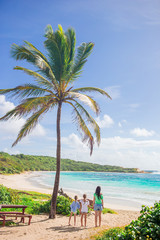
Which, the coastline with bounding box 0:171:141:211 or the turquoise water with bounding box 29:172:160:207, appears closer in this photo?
the coastline with bounding box 0:171:141:211

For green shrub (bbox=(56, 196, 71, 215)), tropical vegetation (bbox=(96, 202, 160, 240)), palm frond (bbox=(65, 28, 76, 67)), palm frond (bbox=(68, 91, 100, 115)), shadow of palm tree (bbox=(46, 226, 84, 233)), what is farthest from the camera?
green shrub (bbox=(56, 196, 71, 215))

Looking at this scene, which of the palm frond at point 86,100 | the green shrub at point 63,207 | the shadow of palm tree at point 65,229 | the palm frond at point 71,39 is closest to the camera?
the shadow of palm tree at point 65,229

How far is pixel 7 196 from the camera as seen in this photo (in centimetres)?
1070

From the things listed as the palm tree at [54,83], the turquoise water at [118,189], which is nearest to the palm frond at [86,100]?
the palm tree at [54,83]

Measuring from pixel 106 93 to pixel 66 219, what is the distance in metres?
6.16

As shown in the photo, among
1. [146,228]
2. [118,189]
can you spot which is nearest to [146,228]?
[146,228]

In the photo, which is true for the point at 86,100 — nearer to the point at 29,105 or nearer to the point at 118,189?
the point at 29,105

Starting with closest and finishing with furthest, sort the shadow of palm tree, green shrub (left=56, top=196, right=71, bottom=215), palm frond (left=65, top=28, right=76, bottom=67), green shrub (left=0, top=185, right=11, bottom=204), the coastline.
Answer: the shadow of palm tree → palm frond (left=65, top=28, right=76, bottom=67) → green shrub (left=0, top=185, right=11, bottom=204) → green shrub (left=56, top=196, right=71, bottom=215) → the coastline

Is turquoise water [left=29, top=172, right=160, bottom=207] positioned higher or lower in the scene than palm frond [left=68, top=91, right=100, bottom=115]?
lower

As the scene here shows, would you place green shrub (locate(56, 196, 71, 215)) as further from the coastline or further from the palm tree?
the coastline

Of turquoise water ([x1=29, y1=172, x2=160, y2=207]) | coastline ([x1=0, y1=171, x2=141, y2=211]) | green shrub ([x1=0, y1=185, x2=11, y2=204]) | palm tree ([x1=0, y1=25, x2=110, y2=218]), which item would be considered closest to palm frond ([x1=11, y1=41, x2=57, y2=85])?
palm tree ([x1=0, y1=25, x2=110, y2=218])

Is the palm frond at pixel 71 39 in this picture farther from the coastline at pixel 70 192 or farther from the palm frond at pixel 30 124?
the coastline at pixel 70 192

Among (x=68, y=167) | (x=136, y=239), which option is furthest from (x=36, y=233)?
(x=68, y=167)

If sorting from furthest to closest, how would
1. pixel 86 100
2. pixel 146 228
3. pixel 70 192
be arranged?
1. pixel 70 192
2. pixel 86 100
3. pixel 146 228
